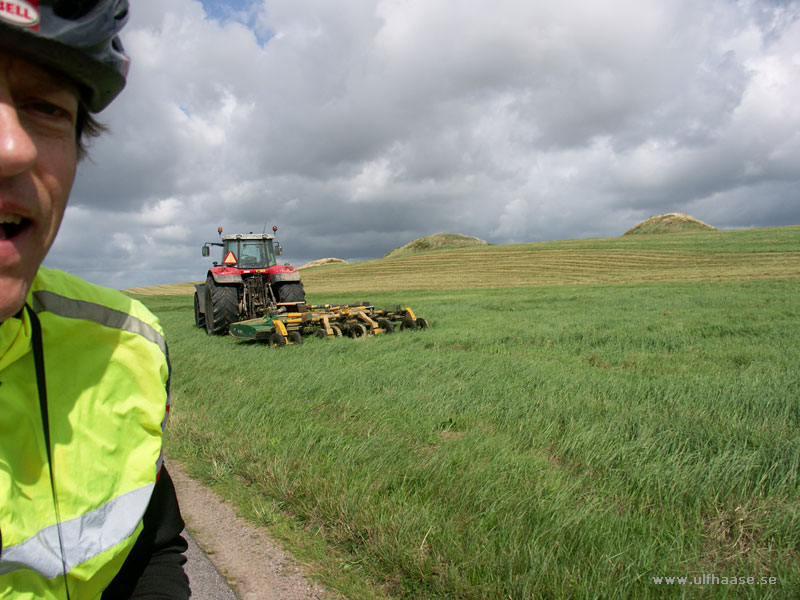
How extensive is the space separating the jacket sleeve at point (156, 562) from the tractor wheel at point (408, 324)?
8.73 meters

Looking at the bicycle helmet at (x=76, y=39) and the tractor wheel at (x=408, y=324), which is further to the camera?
Answer: the tractor wheel at (x=408, y=324)

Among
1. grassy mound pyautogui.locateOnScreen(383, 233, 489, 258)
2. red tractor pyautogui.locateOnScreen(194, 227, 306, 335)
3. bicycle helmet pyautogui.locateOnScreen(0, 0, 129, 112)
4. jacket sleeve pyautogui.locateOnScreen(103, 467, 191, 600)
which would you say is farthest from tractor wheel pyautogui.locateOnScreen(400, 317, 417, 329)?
grassy mound pyautogui.locateOnScreen(383, 233, 489, 258)

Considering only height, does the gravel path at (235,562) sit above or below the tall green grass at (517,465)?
below

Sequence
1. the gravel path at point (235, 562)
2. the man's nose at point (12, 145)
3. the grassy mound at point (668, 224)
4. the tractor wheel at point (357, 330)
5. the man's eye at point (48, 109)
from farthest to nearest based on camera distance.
Answer: the grassy mound at point (668, 224), the tractor wheel at point (357, 330), the gravel path at point (235, 562), the man's eye at point (48, 109), the man's nose at point (12, 145)

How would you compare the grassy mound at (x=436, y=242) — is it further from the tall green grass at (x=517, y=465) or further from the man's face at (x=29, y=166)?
the man's face at (x=29, y=166)

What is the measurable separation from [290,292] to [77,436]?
1080cm

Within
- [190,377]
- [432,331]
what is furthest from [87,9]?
[432,331]

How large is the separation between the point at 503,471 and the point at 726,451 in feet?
4.37

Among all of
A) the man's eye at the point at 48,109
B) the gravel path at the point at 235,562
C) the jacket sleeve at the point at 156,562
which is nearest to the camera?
the man's eye at the point at 48,109

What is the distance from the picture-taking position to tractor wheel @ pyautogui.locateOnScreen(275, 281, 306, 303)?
1144cm

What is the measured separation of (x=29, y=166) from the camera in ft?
2.31

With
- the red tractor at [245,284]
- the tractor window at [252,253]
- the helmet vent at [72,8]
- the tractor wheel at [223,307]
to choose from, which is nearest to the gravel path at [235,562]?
the helmet vent at [72,8]

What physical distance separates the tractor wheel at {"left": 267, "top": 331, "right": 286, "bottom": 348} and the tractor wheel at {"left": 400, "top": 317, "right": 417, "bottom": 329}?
8.63ft

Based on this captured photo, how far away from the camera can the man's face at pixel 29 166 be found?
27.0 inches
